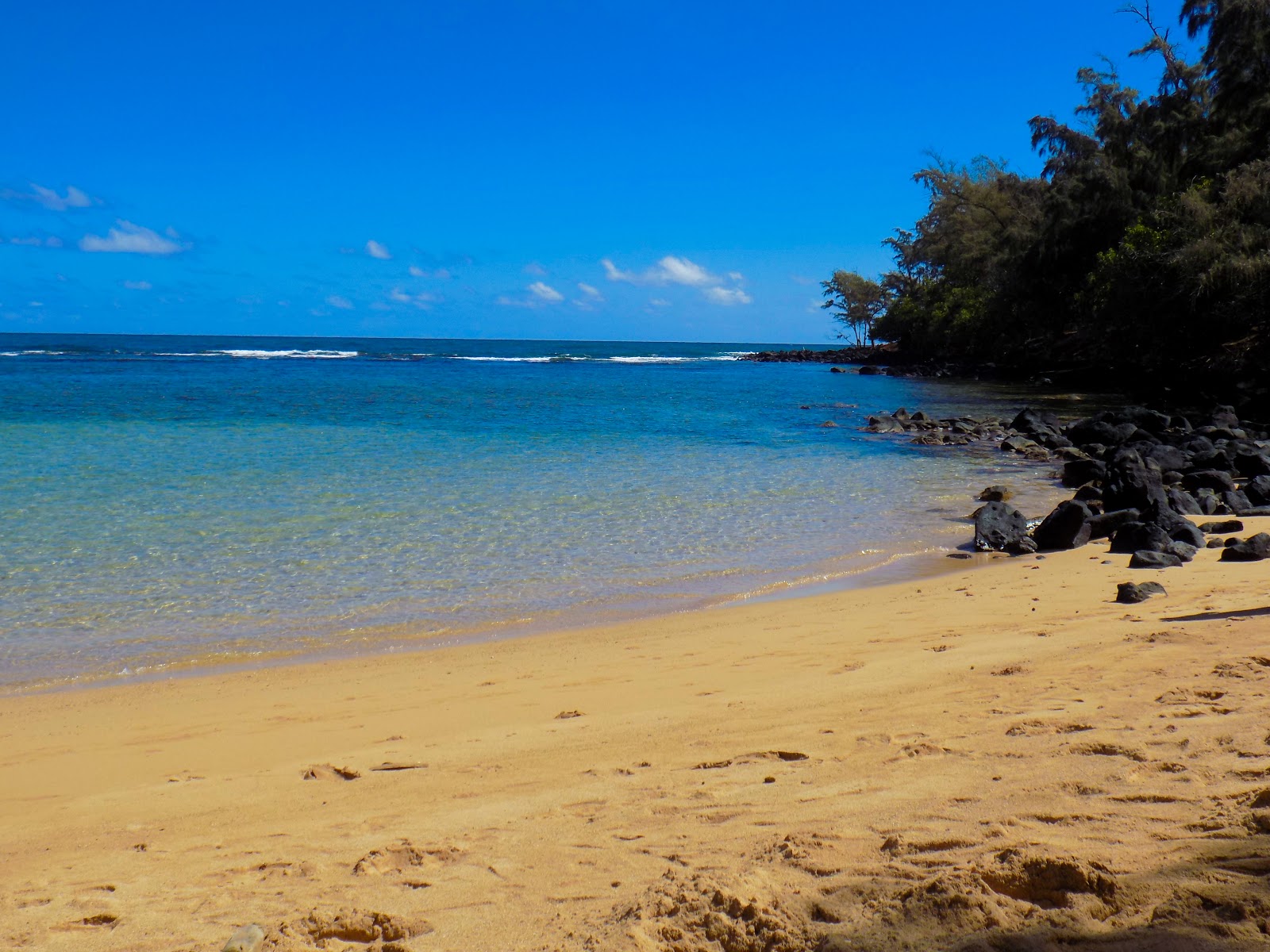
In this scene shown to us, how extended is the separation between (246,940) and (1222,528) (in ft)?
35.3

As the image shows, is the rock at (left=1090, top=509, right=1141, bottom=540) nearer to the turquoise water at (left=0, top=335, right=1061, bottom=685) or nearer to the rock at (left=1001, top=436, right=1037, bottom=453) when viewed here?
the turquoise water at (left=0, top=335, right=1061, bottom=685)

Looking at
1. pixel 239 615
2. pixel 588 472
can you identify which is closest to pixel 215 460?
pixel 588 472

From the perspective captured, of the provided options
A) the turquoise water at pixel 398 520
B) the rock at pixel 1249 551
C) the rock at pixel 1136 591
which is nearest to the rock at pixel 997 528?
the turquoise water at pixel 398 520

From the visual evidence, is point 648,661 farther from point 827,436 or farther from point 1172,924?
point 827,436

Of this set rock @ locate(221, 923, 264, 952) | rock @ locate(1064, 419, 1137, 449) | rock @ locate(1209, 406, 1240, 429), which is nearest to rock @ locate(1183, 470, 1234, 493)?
rock @ locate(1064, 419, 1137, 449)

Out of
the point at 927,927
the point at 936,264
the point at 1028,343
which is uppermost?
the point at 936,264

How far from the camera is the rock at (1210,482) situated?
1312 cm

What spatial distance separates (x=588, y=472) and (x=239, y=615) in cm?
937

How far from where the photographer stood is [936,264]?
67.6 meters

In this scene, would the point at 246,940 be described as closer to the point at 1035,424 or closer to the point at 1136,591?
the point at 1136,591

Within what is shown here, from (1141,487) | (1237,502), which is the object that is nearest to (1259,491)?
(1237,502)

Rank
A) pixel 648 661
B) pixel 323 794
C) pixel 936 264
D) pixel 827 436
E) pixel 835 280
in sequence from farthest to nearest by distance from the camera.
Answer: pixel 835 280 → pixel 936 264 → pixel 827 436 → pixel 648 661 → pixel 323 794

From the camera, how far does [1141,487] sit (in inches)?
451

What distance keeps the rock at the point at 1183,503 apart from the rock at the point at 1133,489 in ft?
0.45
